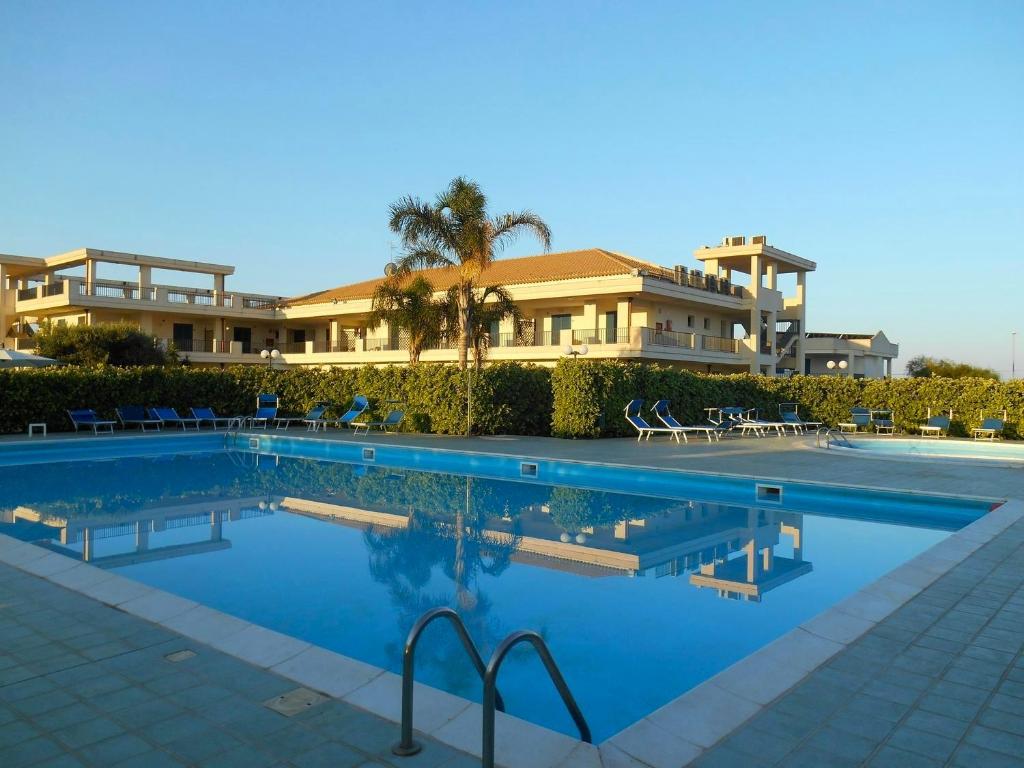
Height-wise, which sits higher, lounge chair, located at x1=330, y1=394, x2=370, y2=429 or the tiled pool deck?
lounge chair, located at x1=330, y1=394, x2=370, y2=429

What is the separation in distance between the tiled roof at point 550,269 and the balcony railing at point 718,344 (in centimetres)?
406

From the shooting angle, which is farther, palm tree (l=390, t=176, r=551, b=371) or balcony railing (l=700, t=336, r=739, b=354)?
balcony railing (l=700, t=336, r=739, b=354)

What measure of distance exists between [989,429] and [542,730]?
21.5m

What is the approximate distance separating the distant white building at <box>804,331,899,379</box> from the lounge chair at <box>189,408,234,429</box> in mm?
34553

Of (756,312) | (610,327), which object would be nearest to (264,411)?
(610,327)

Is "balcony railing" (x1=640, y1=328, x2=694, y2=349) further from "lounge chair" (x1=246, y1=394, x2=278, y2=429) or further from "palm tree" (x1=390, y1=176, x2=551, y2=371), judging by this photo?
"lounge chair" (x1=246, y1=394, x2=278, y2=429)

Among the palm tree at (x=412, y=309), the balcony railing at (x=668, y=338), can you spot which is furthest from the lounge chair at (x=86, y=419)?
the balcony railing at (x=668, y=338)

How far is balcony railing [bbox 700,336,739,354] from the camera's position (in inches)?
1354

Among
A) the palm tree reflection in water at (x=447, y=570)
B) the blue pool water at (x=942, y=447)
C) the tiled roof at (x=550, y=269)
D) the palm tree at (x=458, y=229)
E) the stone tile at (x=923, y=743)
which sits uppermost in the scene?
the tiled roof at (x=550, y=269)

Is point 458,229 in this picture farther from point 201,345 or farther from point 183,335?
point 183,335

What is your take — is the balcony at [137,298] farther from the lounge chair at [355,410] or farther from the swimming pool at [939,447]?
the swimming pool at [939,447]

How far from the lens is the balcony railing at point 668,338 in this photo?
97.7ft

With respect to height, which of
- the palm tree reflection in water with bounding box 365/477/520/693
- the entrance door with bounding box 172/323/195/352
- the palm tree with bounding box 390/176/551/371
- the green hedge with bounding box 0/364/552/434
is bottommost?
the palm tree reflection in water with bounding box 365/477/520/693

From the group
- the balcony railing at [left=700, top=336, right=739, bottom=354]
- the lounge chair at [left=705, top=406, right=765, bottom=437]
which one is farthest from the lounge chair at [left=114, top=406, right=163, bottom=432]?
the balcony railing at [left=700, top=336, right=739, bottom=354]
